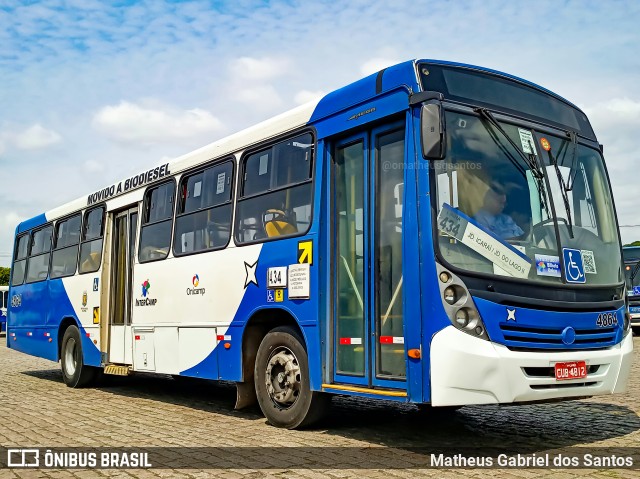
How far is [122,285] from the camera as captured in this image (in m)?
11.9

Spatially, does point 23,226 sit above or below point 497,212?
above

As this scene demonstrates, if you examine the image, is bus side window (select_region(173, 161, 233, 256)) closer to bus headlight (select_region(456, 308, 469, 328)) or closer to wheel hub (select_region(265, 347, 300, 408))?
wheel hub (select_region(265, 347, 300, 408))

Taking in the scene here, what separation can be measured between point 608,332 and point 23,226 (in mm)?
13298

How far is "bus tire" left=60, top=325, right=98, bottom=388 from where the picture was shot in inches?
511

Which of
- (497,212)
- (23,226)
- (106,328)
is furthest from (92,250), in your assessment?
(497,212)

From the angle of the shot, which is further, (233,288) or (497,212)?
(233,288)

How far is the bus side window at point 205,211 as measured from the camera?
9.09 meters

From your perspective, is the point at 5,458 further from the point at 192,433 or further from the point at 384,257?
the point at 384,257

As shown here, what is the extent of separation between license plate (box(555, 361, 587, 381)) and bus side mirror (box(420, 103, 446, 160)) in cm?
203

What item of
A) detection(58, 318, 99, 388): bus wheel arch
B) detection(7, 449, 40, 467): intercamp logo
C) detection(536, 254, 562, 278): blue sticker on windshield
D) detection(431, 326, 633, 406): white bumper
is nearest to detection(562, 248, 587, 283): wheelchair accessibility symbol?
detection(536, 254, 562, 278): blue sticker on windshield

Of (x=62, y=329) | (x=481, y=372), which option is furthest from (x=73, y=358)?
(x=481, y=372)

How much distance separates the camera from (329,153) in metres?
7.49

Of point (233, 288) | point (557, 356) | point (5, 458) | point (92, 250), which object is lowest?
point (5, 458)

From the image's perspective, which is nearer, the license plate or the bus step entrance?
the license plate
